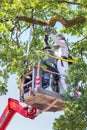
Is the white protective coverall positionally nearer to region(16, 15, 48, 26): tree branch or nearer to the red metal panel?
region(16, 15, 48, 26): tree branch

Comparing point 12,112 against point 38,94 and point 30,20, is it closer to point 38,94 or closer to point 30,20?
point 30,20

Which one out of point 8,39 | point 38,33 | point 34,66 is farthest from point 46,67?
point 38,33

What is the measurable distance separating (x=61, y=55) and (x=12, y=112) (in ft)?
19.0

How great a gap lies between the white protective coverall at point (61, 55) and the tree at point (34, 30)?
1.70ft

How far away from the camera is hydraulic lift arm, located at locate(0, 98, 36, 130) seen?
23.1 meters

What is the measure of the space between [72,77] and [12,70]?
3979 millimetres

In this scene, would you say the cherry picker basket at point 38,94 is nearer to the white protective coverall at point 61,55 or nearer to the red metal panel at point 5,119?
the white protective coverall at point 61,55

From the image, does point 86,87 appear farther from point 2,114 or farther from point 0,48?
point 2,114

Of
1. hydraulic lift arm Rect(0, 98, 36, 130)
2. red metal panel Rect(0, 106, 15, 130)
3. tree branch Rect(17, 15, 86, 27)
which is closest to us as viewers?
tree branch Rect(17, 15, 86, 27)

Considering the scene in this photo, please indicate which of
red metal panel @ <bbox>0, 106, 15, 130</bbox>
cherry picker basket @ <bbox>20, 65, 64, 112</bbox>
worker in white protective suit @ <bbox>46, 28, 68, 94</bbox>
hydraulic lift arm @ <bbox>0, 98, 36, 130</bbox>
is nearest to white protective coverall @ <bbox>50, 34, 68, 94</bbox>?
worker in white protective suit @ <bbox>46, 28, 68, 94</bbox>

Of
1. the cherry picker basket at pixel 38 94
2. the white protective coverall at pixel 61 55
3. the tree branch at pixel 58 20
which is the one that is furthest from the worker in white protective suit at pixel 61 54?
the tree branch at pixel 58 20

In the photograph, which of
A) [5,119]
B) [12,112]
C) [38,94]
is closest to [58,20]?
[38,94]

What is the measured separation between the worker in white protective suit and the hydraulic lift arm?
3481mm

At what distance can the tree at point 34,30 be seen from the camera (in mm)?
19203
